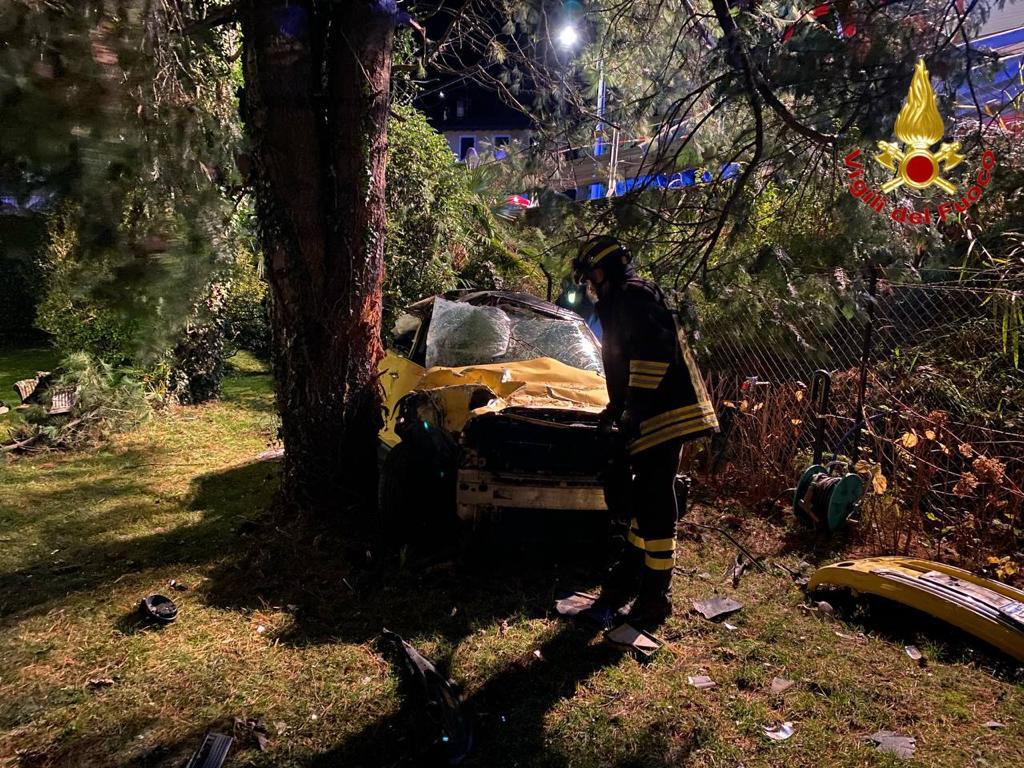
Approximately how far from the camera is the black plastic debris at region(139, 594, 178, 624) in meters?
3.27

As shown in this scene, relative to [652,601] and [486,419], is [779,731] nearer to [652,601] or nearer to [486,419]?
[652,601]

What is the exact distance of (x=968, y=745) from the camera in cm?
254

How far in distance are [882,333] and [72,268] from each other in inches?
247

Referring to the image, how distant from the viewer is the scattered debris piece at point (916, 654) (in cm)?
314

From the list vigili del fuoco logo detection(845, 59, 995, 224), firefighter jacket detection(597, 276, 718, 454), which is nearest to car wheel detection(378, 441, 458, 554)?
firefighter jacket detection(597, 276, 718, 454)

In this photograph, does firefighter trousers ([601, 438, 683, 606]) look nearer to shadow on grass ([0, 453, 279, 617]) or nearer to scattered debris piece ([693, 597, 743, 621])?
scattered debris piece ([693, 597, 743, 621])

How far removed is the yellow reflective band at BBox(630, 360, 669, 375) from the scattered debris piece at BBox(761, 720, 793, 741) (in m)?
1.70

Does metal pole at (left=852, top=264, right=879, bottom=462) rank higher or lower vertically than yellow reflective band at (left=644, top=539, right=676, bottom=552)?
higher

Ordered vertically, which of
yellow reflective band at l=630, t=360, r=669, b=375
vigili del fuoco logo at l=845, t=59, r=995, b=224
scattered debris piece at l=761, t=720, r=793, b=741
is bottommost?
scattered debris piece at l=761, t=720, r=793, b=741

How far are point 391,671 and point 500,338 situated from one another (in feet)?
8.48

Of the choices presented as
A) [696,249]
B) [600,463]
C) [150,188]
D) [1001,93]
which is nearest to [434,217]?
→ [696,249]

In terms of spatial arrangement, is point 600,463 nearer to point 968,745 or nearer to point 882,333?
point 968,745

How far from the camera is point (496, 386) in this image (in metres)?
4.11

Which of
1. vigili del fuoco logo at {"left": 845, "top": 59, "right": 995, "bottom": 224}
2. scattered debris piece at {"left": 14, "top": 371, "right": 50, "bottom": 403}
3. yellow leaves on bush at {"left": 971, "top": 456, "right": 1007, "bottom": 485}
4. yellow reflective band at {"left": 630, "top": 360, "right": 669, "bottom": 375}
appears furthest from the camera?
scattered debris piece at {"left": 14, "top": 371, "right": 50, "bottom": 403}
